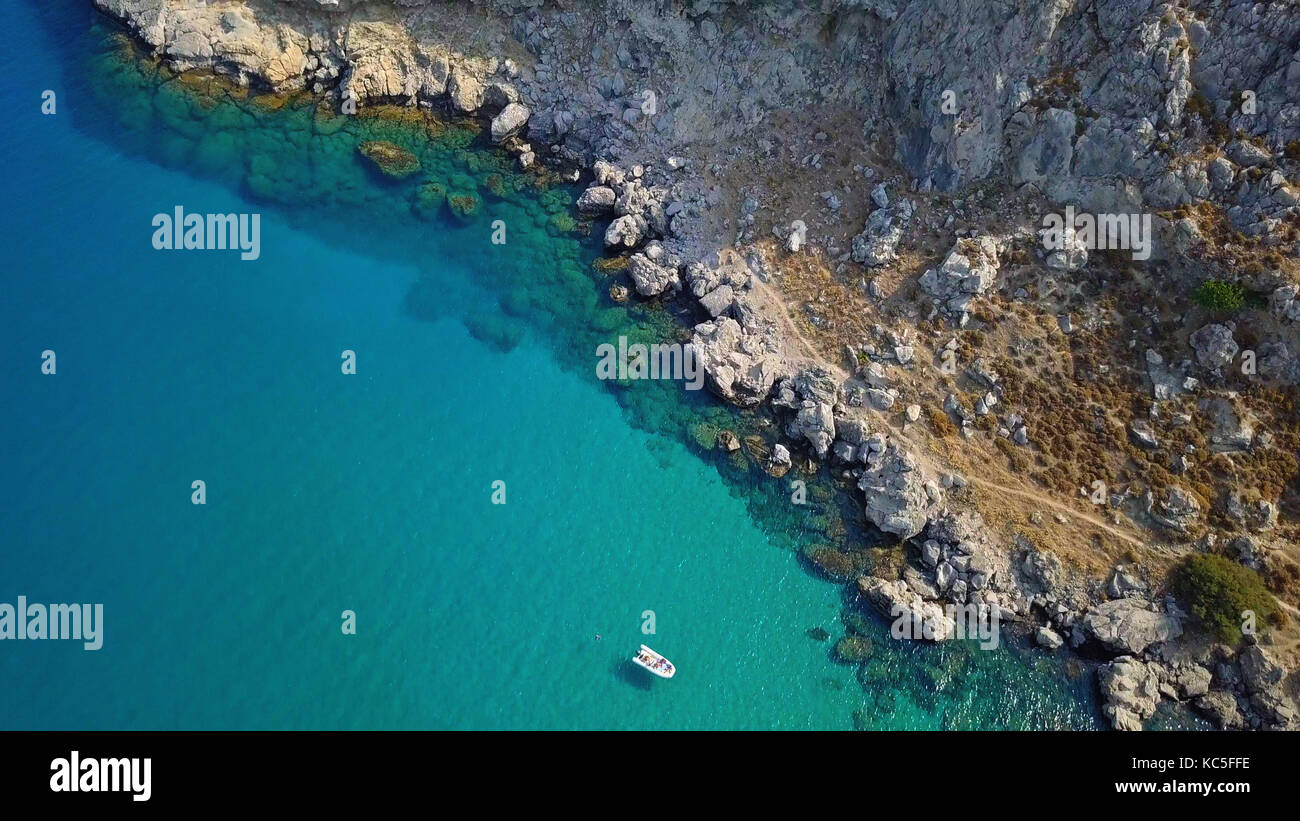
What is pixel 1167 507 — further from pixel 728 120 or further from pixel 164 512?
pixel 164 512

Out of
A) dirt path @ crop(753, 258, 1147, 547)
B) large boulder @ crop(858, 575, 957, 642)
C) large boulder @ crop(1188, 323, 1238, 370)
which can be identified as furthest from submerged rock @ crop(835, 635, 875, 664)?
large boulder @ crop(1188, 323, 1238, 370)

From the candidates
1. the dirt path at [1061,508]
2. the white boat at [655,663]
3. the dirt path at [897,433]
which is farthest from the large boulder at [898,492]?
the white boat at [655,663]

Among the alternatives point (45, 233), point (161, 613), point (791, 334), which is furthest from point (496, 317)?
point (45, 233)

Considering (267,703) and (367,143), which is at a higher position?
(367,143)

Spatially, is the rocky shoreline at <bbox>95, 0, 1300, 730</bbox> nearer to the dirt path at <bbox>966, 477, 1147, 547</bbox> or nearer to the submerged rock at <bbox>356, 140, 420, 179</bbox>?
the dirt path at <bbox>966, 477, 1147, 547</bbox>

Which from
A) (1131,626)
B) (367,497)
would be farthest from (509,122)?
(1131,626)

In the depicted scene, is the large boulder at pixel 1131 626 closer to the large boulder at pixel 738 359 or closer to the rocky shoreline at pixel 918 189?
the rocky shoreline at pixel 918 189
